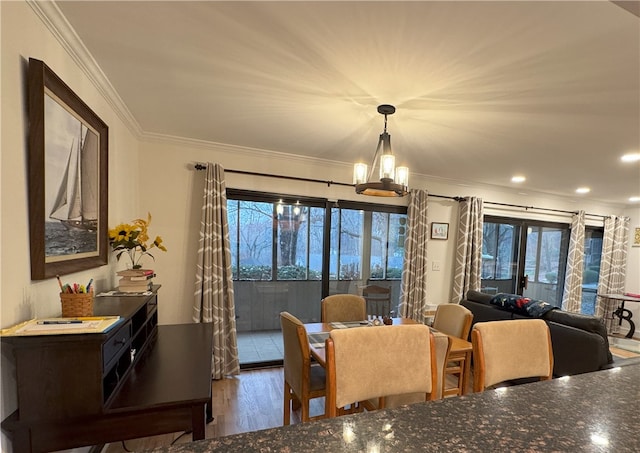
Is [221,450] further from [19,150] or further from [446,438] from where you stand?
[19,150]

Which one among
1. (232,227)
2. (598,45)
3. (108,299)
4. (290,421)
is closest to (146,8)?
(108,299)

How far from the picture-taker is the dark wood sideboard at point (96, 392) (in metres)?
1.09

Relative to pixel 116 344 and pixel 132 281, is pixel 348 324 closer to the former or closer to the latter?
pixel 132 281

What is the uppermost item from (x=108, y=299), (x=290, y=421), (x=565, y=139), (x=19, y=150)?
(x=565, y=139)

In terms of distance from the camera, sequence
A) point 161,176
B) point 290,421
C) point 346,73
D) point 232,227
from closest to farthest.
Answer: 1. point 346,73
2. point 290,421
3. point 161,176
4. point 232,227

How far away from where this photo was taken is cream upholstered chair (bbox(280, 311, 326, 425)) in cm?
199

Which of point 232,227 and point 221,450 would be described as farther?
point 232,227

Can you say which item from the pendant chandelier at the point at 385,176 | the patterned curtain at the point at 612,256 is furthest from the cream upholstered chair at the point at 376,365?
the patterned curtain at the point at 612,256

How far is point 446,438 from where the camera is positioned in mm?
729

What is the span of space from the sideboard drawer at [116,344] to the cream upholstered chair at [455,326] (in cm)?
236

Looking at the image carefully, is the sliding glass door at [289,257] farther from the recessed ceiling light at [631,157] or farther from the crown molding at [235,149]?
the recessed ceiling light at [631,157]

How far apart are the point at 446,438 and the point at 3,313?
1.50 m

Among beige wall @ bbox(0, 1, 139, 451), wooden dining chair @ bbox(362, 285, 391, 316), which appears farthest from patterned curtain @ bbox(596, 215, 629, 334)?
beige wall @ bbox(0, 1, 139, 451)

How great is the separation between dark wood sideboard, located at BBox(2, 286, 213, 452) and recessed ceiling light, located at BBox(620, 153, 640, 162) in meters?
4.23
